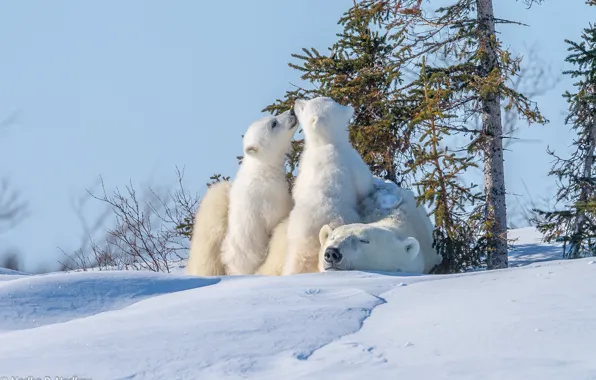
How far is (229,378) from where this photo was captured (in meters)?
3.06

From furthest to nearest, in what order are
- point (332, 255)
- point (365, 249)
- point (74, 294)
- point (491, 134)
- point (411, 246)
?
1. point (491, 134)
2. point (411, 246)
3. point (365, 249)
4. point (332, 255)
5. point (74, 294)

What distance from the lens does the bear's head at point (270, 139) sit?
704cm

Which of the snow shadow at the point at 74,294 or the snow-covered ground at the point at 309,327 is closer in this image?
the snow-covered ground at the point at 309,327

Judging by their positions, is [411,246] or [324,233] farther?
[411,246]

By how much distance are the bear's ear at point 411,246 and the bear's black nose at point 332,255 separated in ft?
2.27

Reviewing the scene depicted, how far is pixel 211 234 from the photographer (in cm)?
746

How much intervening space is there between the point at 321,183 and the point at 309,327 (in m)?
3.03

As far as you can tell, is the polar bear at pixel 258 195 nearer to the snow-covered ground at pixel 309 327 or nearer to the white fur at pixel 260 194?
the white fur at pixel 260 194

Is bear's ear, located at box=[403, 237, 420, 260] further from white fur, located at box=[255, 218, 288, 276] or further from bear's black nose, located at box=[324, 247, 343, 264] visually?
white fur, located at box=[255, 218, 288, 276]

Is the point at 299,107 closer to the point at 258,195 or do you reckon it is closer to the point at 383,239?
the point at 258,195

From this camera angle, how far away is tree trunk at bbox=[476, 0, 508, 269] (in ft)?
28.8

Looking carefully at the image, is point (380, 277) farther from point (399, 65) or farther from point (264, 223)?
point (399, 65)

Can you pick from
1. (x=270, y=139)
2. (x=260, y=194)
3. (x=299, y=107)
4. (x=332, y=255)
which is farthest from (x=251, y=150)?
(x=332, y=255)

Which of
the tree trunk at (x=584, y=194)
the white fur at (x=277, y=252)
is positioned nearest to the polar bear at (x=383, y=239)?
the white fur at (x=277, y=252)
